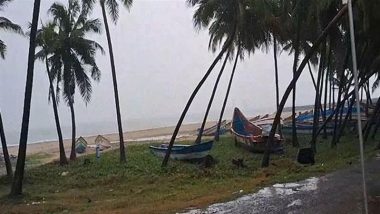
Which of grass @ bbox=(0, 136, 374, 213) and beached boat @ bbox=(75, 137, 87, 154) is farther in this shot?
beached boat @ bbox=(75, 137, 87, 154)

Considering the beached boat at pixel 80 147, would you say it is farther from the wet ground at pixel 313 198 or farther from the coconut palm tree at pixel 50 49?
the wet ground at pixel 313 198

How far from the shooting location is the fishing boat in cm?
2559

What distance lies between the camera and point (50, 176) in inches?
865

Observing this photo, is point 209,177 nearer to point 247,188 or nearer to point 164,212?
point 247,188

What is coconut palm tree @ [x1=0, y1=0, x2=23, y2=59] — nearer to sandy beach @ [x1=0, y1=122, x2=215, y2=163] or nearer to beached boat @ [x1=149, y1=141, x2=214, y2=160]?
beached boat @ [x1=149, y1=141, x2=214, y2=160]

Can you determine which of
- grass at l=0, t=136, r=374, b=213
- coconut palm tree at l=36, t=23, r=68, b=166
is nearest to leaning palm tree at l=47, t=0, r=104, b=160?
coconut palm tree at l=36, t=23, r=68, b=166

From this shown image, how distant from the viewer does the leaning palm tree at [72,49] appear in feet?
93.6

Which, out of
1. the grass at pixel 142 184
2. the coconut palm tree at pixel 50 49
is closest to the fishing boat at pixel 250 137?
the grass at pixel 142 184

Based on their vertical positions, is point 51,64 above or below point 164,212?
above

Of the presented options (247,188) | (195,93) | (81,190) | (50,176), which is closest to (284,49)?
(195,93)

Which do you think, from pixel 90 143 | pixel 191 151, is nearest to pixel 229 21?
pixel 191 151

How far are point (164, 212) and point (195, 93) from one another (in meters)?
12.1

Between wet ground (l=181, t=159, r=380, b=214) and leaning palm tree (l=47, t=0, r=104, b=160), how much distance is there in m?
19.2

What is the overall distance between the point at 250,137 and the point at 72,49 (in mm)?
11160
